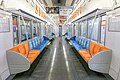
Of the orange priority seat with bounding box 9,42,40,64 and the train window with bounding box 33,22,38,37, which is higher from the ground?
the train window with bounding box 33,22,38,37

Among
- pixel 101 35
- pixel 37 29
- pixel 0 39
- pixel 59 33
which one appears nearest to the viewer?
pixel 0 39

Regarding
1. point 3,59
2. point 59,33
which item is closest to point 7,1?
point 3,59

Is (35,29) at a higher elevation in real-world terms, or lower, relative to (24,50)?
higher

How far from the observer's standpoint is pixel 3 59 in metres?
3.65

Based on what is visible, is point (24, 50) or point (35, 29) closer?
point (24, 50)

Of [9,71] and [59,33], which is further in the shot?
[59,33]

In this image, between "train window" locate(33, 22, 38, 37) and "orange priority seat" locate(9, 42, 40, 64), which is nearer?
"orange priority seat" locate(9, 42, 40, 64)

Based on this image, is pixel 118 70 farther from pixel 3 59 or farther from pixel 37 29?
pixel 37 29

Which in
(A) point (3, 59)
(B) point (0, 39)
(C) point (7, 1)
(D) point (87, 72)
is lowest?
(D) point (87, 72)

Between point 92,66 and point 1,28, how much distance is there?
279cm

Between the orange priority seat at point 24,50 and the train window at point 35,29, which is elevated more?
the train window at point 35,29

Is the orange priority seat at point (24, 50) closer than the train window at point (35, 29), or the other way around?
the orange priority seat at point (24, 50)

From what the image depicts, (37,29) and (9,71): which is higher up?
(37,29)

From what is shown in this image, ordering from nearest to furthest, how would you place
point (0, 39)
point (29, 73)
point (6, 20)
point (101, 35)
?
point (0, 39), point (6, 20), point (29, 73), point (101, 35)
